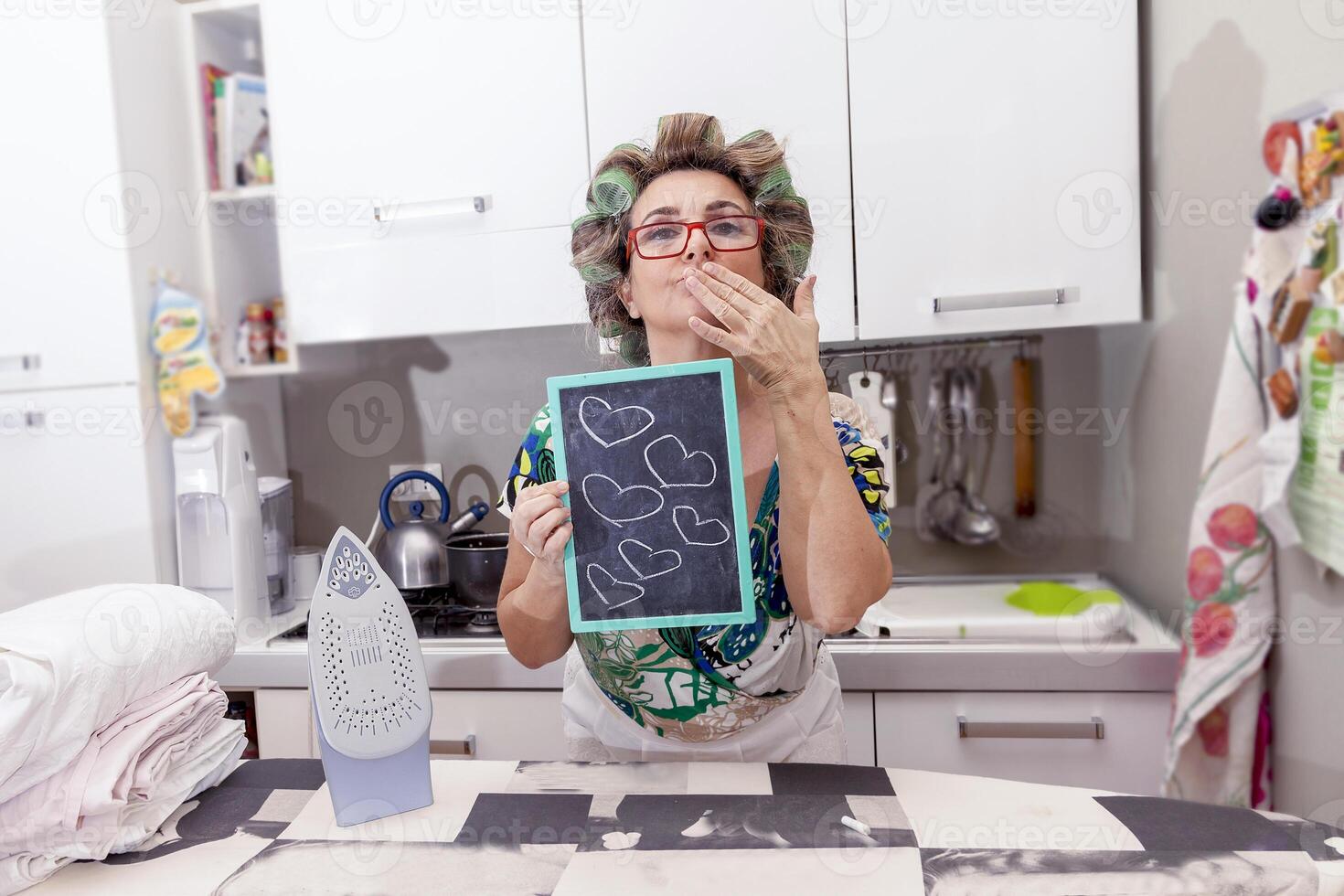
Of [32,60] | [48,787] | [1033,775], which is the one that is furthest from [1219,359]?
[32,60]

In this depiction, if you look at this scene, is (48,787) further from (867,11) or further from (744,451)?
(867,11)

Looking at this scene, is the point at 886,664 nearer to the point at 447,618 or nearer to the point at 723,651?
the point at 723,651

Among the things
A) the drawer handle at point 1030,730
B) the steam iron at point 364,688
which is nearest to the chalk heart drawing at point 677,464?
the steam iron at point 364,688

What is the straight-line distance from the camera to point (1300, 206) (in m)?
0.64

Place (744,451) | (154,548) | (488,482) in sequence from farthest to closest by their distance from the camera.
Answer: (154,548)
(488,482)
(744,451)

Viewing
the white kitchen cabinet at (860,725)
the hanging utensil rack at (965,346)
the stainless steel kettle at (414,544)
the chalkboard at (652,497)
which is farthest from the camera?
the hanging utensil rack at (965,346)

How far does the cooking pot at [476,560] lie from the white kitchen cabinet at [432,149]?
285 mm

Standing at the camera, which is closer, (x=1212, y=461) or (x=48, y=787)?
(x=48, y=787)

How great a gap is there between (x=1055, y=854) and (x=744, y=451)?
43 cm

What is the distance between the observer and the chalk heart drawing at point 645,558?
73 cm

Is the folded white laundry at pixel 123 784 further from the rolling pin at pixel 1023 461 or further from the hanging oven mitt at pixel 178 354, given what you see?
the rolling pin at pixel 1023 461

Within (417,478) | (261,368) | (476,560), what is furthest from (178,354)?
(476,560)

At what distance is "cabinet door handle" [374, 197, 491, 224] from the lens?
44.6 inches

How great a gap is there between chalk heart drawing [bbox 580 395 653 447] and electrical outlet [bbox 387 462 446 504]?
46 cm
